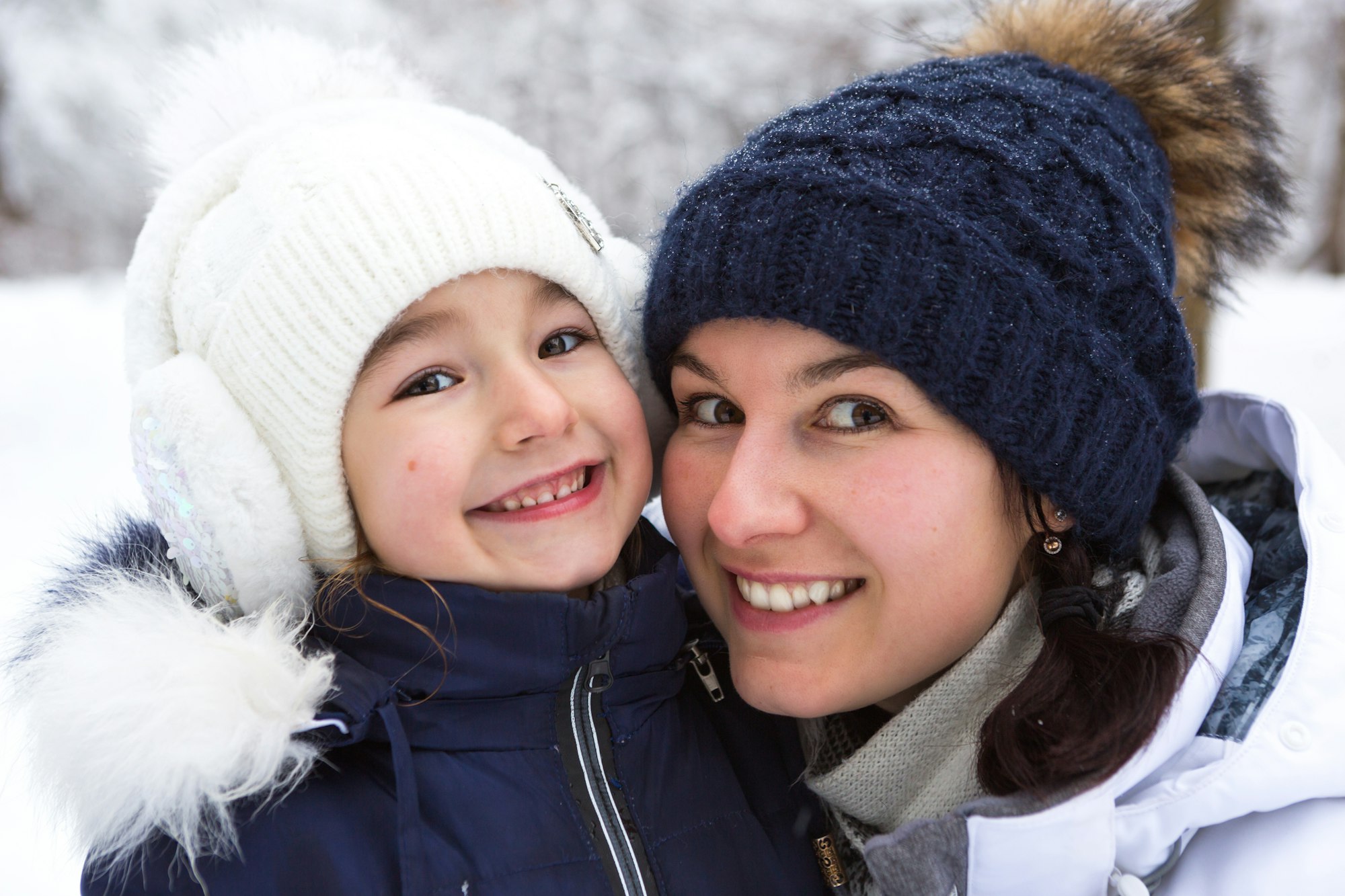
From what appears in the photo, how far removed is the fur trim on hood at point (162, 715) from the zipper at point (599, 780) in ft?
1.40

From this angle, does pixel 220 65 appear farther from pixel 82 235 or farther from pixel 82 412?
pixel 82 235

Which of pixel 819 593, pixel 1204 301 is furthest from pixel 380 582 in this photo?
pixel 1204 301

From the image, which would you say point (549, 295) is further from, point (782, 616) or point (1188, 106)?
point (1188, 106)

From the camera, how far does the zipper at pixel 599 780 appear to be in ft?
5.63

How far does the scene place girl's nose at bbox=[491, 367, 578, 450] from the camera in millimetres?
1745

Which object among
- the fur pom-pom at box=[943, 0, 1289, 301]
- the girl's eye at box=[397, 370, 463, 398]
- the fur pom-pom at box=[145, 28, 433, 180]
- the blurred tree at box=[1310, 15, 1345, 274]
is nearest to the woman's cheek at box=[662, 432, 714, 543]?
the girl's eye at box=[397, 370, 463, 398]

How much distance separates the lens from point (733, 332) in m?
1.79

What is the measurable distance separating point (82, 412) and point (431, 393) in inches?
236

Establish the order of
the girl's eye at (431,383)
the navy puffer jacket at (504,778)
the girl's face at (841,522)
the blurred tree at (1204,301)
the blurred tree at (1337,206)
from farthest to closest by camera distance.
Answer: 1. the blurred tree at (1337,206)
2. the blurred tree at (1204,301)
3. the girl's eye at (431,383)
4. the girl's face at (841,522)
5. the navy puffer jacket at (504,778)

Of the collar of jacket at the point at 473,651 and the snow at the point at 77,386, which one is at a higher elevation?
the collar of jacket at the point at 473,651

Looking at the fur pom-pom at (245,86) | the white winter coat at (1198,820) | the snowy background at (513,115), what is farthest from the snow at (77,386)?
the white winter coat at (1198,820)

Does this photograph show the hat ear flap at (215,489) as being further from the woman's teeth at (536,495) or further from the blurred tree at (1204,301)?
the blurred tree at (1204,301)

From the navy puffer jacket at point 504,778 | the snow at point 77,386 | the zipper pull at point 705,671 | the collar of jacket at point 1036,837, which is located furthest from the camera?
the snow at point 77,386

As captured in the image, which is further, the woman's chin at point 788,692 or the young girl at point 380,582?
the woman's chin at point 788,692
